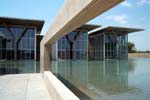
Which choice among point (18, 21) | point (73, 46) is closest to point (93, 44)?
point (73, 46)

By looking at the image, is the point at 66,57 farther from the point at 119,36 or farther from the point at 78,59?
the point at 119,36

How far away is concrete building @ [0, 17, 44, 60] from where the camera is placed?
27812mm

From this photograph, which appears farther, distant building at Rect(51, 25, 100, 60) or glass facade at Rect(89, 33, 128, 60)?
glass facade at Rect(89, 33, 128, 60)

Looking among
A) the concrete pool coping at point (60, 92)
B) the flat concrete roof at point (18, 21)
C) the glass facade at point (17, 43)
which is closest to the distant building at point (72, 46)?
the glass facade at point (17, 43)

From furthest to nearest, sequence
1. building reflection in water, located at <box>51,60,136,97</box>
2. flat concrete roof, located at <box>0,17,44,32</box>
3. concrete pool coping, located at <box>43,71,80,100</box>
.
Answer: flat concrete roof, located at <box>0,17,44,32</box> → building reflection in water, located at <box>51,60,136,97</box> → concrete pool coping, located at <box>43,71,80,100</box>

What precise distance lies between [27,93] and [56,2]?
3101 millimetres

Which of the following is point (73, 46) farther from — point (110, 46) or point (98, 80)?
point (98, 80)

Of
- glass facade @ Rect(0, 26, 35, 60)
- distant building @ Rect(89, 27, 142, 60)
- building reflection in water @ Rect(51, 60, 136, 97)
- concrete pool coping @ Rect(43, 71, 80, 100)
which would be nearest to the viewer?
concrete pool coping @ Rect(43, 71, 80, 100)

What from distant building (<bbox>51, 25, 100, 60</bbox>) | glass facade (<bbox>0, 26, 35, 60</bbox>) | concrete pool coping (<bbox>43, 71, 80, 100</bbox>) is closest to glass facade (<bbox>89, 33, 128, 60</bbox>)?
distant building (<bbox>51, 25, 100, 60</bbox>)

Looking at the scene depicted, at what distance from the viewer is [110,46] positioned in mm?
36094

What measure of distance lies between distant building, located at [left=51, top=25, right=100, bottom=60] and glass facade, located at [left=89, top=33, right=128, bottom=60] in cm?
422

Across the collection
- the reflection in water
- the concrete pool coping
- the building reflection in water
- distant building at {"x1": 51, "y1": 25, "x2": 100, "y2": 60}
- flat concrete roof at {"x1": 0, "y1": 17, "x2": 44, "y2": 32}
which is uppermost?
flat concrete roof at {"x1": 0, "y1": 17, "x2": 44, "y2": 32}

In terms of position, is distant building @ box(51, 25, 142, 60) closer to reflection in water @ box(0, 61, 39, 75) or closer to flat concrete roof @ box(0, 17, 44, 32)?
flat concrete roof @ box(0, 17, 44, 32)

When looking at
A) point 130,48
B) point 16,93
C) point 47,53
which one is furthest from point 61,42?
point 130,48
